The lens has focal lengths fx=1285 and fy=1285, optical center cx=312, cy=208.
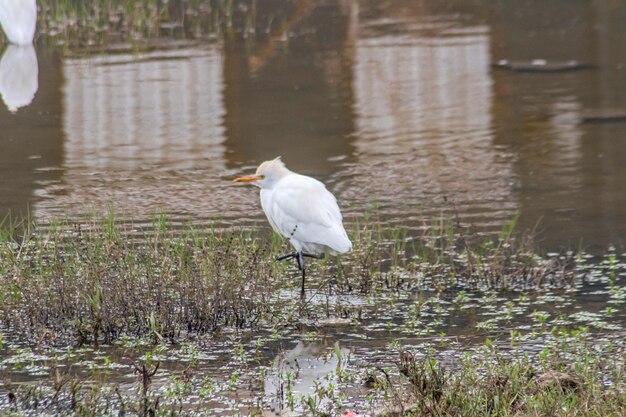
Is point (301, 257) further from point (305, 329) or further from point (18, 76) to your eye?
point (18, 76)

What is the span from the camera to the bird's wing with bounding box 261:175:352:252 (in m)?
6.54

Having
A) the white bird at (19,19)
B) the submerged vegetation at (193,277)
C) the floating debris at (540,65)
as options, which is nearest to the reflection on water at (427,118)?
the floating debris at (540,65)

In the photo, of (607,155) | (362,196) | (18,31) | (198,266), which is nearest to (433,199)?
(362,196)

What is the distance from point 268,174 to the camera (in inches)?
269

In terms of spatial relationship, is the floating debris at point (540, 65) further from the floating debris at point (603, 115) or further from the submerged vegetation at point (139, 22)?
the submerged vegetation at point (139, 22)

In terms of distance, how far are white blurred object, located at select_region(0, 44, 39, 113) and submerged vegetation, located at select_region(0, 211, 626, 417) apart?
491cm

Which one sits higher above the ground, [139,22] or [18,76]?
[139,22]

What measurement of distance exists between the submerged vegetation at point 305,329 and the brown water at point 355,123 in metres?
0.96

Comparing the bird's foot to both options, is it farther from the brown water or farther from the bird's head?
the brown water

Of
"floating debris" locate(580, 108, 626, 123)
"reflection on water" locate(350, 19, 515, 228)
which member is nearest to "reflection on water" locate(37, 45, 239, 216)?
"reflection on water" locate(350, 19, 515, 228)

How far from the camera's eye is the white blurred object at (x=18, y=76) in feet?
39.2

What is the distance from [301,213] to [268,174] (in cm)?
35

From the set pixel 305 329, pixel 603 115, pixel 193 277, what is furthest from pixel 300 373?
pixel 603 115

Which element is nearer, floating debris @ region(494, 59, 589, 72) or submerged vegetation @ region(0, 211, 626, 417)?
submerged vegetation @ region(0, 211, 626, 417)
